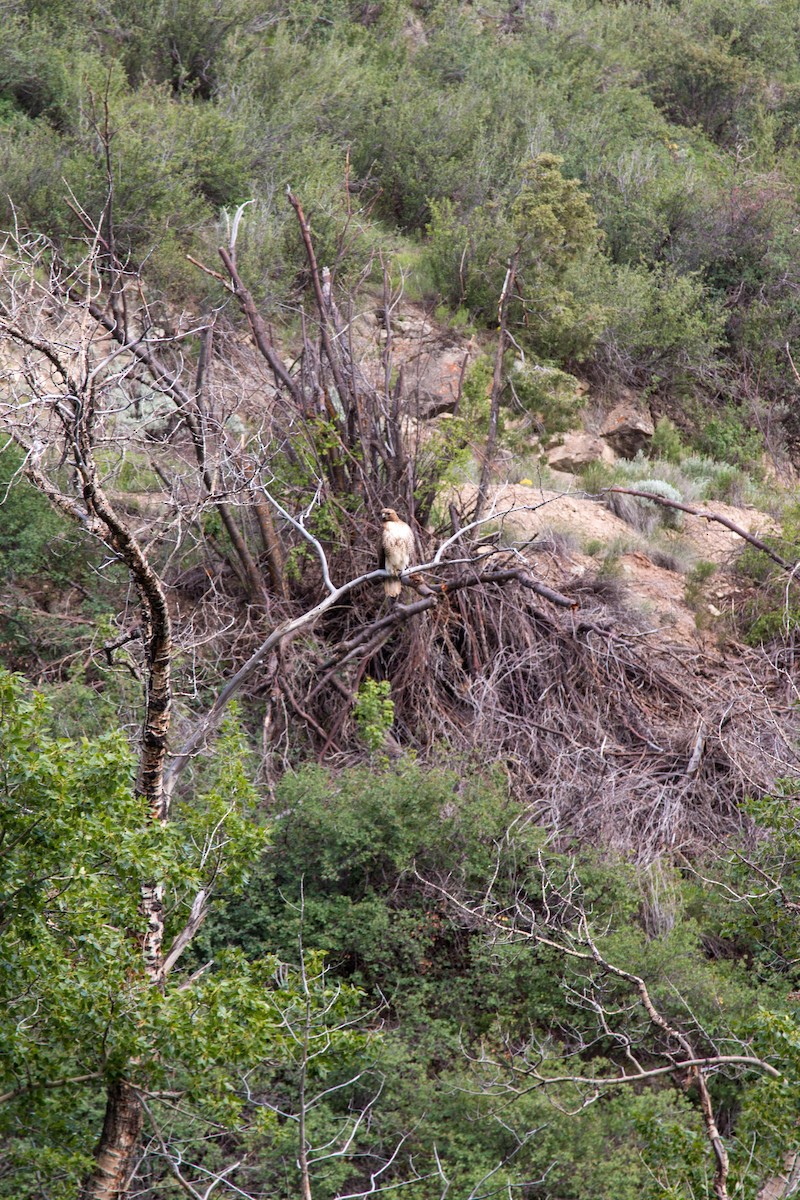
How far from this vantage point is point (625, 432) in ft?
55.4

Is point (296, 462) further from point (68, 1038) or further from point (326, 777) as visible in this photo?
point (68, 1038)

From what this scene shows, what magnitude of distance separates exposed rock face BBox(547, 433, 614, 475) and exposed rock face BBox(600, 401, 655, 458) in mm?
187

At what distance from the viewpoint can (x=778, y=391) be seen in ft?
59.7

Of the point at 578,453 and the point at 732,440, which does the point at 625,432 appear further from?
the point at 732,440

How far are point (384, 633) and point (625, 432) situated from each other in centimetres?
714

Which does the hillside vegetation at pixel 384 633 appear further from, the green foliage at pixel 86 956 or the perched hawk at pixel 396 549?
the perched hawk at pixel 396 549

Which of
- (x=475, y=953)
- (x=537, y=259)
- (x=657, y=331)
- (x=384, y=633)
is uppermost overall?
(x=537, y=259)

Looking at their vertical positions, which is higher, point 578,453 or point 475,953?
point 475,953

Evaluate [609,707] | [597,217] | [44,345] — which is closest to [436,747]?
[609,707]

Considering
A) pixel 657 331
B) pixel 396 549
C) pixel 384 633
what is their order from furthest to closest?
pixel 657 331
pixel 384 633
pixel 396 549

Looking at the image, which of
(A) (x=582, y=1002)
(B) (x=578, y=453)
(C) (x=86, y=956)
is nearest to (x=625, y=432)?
(B) (x=578, y=453)

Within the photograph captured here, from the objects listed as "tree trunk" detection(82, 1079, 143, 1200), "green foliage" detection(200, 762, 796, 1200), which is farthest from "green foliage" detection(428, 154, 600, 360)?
"tree trunk" detection(82, 1079, 143, 1200)

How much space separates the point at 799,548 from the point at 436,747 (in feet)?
13.8

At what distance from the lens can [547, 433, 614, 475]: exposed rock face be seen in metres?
15.9
